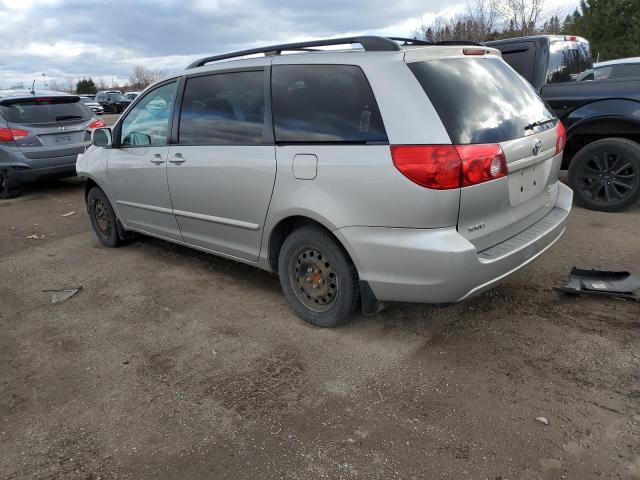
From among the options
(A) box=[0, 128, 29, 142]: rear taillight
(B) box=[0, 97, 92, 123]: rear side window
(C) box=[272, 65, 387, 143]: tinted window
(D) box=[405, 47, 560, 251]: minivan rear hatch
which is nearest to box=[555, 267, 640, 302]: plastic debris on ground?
(D) box=[405, 47, 560, 251]: minivan rear hatch

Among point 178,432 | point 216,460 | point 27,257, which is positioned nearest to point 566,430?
point 216,460

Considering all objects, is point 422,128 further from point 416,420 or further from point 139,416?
point 139,416

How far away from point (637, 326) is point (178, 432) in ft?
9.34

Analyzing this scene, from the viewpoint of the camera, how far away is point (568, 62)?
6.49m

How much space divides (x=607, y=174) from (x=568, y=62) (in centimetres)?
175

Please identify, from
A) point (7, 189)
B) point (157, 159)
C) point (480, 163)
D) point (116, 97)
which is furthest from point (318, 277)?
point (116, 97)

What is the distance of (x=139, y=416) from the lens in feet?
9.00

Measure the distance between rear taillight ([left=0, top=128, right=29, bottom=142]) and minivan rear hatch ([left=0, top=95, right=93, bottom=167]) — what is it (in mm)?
36

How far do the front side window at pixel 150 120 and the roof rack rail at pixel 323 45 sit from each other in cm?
44

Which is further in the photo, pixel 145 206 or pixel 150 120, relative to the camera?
pixel 145 206

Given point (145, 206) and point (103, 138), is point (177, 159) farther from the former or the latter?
point (103, 138)

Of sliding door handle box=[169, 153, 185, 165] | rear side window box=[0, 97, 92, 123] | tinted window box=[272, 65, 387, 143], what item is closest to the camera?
tinted window box=[272, 65, 387, 143]

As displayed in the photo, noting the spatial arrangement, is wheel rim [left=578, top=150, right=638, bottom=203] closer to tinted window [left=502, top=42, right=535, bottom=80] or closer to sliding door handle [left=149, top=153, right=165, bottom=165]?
tinted window [left=502, top=42, right=535, bottom=80]

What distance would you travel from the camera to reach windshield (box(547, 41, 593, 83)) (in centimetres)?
623
